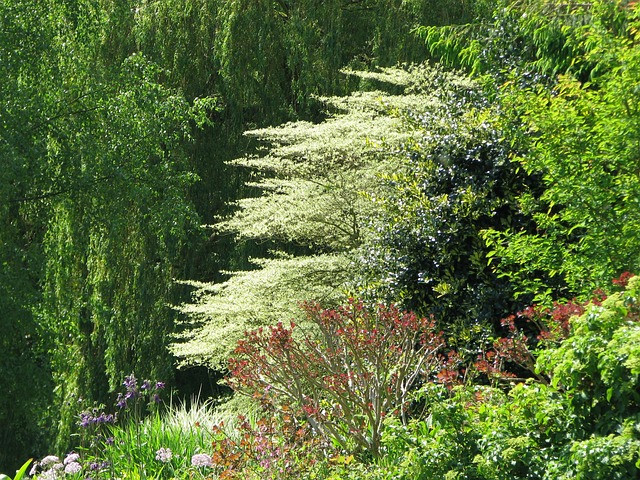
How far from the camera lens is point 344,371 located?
555 centimetres

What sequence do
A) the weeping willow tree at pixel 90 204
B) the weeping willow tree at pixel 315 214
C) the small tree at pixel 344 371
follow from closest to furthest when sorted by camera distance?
the small tree at pixel 344 371 → the weeping willow tree at pixel 315 214 → the weeping willow tree at pixel 90 204

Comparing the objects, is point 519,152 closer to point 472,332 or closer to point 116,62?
point 472,332

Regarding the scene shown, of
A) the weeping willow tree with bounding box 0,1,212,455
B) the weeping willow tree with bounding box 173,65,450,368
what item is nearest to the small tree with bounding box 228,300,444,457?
the weeping willow tree with bounding box 173,65,450,368

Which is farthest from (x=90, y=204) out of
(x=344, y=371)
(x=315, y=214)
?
(x=344, y=371)

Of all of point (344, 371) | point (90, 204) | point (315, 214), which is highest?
point (344, 371)

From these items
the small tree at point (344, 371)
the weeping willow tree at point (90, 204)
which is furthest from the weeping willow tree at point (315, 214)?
the small tree at point (344, 371)

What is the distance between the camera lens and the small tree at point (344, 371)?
5.16m

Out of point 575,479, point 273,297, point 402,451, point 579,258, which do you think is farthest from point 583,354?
point 273,297

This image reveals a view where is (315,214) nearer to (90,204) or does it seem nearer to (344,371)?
(344,371)

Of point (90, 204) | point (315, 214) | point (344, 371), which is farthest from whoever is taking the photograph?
point (90, 204)

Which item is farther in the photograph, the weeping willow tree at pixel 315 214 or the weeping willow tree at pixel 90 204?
the weeping willow tree at pixel 90 204

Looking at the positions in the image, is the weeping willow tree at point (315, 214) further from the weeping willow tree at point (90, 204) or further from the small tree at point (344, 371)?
the small tree at point (344, 371)

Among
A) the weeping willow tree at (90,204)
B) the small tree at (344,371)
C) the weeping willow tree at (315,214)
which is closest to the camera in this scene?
the small tree at (344,371)

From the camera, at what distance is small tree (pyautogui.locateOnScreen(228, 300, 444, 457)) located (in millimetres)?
5160
